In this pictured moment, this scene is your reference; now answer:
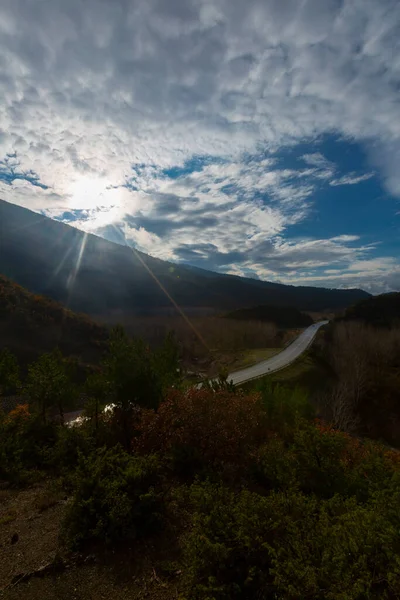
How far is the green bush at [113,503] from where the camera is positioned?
6199 mm

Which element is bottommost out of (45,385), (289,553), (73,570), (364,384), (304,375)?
(304,375)

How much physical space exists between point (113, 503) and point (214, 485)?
208 cm

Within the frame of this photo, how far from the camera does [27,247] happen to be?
17988cm

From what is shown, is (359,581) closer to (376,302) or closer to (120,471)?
(120,471)

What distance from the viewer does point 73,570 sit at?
18.4ft

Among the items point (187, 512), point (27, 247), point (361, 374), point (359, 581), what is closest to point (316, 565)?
point (359, 581)

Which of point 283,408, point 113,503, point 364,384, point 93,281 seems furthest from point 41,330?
point 93,281

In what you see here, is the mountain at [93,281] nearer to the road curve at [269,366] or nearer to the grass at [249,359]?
the grass at [249,359]

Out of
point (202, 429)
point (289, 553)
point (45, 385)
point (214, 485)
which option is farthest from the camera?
point (45, 385)

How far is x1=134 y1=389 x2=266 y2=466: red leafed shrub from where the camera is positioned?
9.91 m

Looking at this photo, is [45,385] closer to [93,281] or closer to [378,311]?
[378,311]

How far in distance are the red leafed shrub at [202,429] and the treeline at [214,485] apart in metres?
0.04

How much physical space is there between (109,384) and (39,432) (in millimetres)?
3438

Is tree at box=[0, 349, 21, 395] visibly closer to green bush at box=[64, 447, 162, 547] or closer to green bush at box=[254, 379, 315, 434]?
green bush at box=[64, 447, 162, 547]
